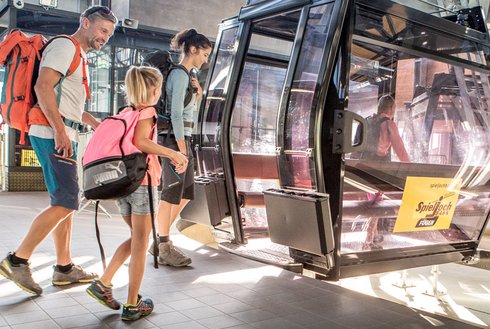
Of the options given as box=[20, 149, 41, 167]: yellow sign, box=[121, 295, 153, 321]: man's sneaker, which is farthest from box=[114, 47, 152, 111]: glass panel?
box=[121, 295, 153, 321]: man's sneaker

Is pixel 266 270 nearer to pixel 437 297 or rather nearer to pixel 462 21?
pixel 437 297

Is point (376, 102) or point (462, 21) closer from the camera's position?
A: point (376, 102)

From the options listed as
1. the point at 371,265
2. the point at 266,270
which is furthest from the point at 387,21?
the point at 266,270

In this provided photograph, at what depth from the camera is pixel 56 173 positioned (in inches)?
127

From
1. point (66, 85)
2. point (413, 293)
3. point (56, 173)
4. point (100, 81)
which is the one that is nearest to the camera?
point (56, 173)

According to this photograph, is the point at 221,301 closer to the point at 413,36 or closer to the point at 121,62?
the point at 413,36

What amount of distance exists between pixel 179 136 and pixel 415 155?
181 cm

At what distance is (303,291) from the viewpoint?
3.79m

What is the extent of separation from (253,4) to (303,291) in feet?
7.19

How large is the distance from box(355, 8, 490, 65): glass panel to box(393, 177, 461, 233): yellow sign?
0.96 metres

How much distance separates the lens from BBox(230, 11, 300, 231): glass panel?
15.6 ft

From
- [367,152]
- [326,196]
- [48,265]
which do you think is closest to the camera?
[326,196]

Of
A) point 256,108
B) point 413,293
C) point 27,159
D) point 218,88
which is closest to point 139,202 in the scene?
point 218,88

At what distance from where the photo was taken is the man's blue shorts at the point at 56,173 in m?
3.23
